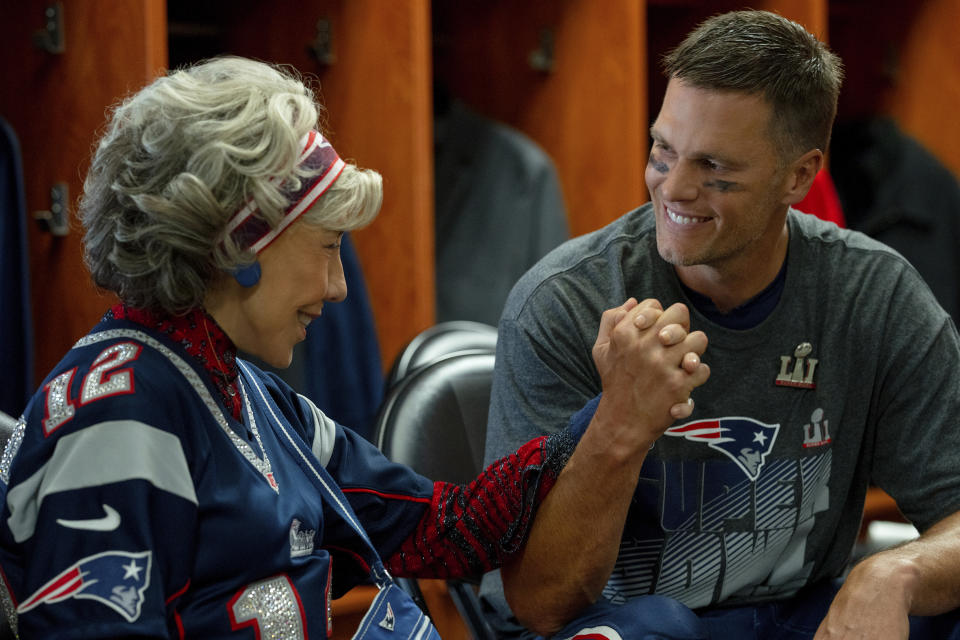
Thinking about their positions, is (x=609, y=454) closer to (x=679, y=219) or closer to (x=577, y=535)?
(x=577, y=535)

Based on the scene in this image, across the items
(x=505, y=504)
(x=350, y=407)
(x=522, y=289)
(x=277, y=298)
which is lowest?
(x=350, y=407)

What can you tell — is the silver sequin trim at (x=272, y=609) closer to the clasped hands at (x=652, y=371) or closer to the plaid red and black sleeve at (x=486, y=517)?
the plaid red and black sleeve at (x=486, y=517)

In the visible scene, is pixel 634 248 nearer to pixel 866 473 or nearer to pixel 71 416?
pixel 866 473

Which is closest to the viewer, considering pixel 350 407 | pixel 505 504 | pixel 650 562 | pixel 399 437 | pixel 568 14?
pixel 505 504

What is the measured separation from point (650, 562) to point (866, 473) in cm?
35

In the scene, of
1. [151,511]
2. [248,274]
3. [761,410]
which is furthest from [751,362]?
[151,511]

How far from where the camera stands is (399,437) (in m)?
1.78

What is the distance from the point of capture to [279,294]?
1.24 m

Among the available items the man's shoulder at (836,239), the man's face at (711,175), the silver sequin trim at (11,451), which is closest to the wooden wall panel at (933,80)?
the man's shoulder at (836,239)

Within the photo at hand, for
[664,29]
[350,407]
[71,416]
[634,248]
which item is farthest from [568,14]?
[71,416]

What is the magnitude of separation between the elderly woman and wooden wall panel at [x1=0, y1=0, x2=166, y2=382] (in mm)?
993

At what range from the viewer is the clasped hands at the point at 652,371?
1.34 metres

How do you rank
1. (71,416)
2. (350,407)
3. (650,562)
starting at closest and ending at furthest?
(71,416)
(650,562)
(350,407)

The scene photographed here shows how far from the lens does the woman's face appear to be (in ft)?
4.03
